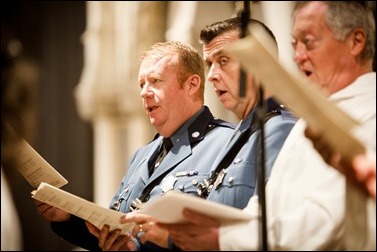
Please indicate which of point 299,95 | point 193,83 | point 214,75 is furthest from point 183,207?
point 193,83

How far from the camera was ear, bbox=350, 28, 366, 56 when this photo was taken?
9.13 feet

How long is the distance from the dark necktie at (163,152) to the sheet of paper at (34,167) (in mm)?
362

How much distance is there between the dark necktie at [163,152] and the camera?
373cm

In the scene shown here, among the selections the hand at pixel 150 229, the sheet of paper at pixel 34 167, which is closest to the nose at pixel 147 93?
the sheet of paper at pixel 34 167

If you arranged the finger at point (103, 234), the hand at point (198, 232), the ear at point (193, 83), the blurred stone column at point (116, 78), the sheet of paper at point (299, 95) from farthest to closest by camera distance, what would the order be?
the blurred stone column at point (116, 78)
the ear at point (193, 83)
the finger at point (103, 234)
the hand at point (198, 232)
the sheet of paper at point (299, 95)

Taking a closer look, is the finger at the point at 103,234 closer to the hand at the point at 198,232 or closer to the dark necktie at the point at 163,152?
the dark necktie at the point at 163,152

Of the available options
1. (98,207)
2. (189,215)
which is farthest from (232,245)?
(98,207)

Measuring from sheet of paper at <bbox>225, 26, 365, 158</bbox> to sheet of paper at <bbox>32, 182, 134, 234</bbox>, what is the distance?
896 mm

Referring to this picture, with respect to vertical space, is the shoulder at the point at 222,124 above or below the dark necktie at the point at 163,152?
above

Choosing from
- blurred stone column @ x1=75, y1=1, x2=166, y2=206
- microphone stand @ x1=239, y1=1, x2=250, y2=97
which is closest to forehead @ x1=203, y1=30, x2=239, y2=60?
microphone stand @ x1=239, y1=1, x2=250, y2=97

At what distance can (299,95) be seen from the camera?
2.46 meters

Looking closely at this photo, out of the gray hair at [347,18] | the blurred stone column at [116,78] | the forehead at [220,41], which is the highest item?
the gray hair at [347,18]

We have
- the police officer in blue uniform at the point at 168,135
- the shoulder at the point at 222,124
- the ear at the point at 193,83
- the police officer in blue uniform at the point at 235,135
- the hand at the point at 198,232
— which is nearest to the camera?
the hand at the point at 198,232

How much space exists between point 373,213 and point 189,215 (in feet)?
1.58
